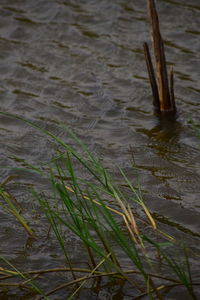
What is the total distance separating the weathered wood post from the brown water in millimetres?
113

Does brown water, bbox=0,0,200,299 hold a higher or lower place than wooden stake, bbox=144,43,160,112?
lower

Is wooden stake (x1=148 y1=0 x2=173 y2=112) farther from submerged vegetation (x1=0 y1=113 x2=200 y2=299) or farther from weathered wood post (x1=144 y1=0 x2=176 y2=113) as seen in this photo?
submerged vegetation (x1=0 y1=113 x2=200 y2=299)

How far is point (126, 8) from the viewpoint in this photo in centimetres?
609

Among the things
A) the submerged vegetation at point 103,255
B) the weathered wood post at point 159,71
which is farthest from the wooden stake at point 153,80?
the submerged vegetation at point 103,255

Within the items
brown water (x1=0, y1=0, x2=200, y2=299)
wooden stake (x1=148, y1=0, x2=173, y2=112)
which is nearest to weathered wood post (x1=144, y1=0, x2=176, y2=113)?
wooden stake (x1=148, y1=0, x2=173, y2=112)

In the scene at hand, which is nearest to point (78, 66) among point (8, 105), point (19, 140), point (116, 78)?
point (116, 78)

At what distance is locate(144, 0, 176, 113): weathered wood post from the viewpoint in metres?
4.23

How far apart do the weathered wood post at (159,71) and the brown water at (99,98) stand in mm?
113

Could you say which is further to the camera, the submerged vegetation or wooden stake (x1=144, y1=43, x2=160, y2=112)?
wooden stake (x1=144, y1=43, x2=160, y2=112)

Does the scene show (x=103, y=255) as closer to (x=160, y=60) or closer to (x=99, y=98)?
(x=160, y=60)

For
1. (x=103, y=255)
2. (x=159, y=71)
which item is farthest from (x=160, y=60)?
(x=103, y=255)

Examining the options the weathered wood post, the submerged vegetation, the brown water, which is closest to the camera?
the submerged vegetation

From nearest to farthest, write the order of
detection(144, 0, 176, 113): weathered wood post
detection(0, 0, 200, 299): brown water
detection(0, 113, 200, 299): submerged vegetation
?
1. detection(0, 113, 200, 299): submerged vegetation
2. detection(0, 0, 200, 299): brown water
3. detection(144, 0, 176, 113): weathered wood post

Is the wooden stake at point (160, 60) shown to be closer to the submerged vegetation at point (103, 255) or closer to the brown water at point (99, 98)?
the brown water at point (99, 98)
